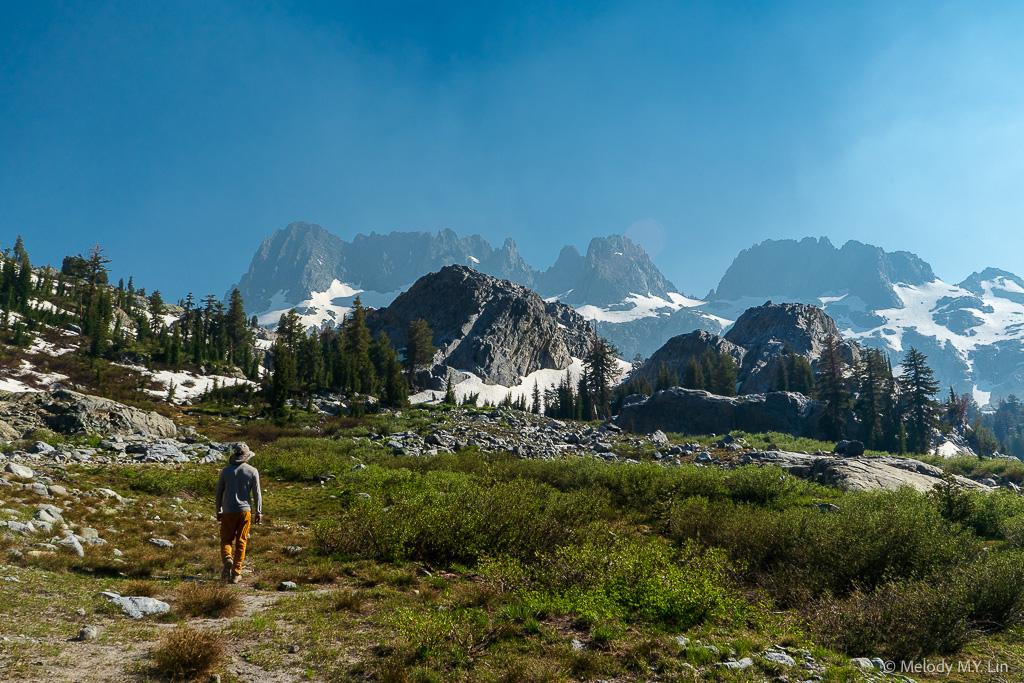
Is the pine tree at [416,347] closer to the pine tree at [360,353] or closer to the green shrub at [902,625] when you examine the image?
the pine tree at [360,353]

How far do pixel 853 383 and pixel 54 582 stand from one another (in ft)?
281

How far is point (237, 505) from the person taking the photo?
8.69 metres

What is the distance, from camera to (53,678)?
4258 mm

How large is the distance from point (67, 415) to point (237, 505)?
78.7 ft

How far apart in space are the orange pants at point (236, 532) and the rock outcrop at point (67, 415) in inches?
811

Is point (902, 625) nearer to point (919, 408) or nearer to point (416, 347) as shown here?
point (919, 408)

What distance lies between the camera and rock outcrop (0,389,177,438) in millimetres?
22594

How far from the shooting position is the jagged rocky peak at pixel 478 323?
166 metres

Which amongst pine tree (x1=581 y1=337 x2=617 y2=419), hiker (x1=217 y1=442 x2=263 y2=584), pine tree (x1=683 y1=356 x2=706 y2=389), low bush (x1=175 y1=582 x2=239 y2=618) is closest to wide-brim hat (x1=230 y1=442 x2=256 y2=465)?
hiker (x1=217 y1=442 x2=263 y2=584)

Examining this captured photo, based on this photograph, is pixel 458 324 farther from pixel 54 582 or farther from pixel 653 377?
pixel 54 582

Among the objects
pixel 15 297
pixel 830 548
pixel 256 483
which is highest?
pixel 15 297

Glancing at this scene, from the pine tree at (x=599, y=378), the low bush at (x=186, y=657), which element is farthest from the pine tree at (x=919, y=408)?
the low bush at (x=186, y=657)

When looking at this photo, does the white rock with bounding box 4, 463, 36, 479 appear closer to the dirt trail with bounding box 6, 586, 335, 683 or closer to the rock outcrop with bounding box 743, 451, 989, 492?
the dirt trail with bounding box 6, 586, 335, 683

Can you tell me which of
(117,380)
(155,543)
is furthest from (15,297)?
(155,543)
